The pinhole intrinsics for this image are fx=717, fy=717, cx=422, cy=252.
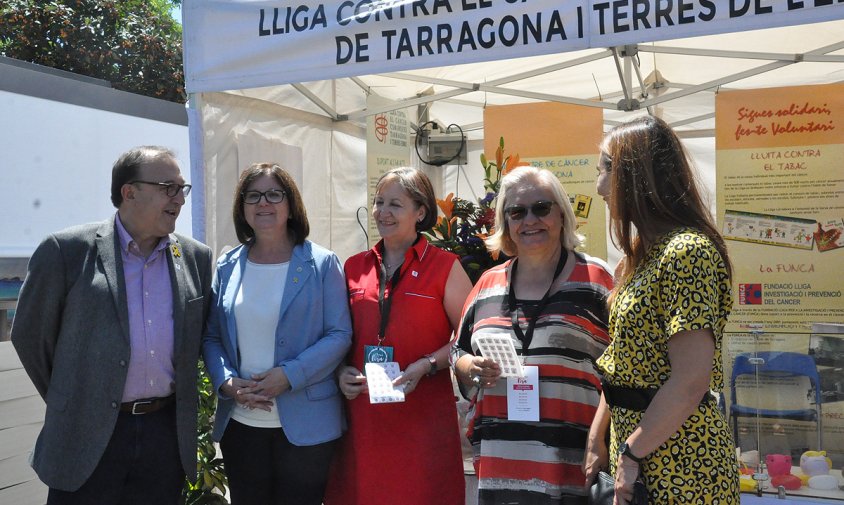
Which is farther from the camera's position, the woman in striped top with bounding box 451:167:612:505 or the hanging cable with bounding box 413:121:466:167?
the hanging cable with bounding box 413:121:466:167

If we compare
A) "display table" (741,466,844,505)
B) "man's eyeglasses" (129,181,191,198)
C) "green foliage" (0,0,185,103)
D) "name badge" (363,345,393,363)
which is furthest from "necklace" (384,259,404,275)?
"green foliage" (0,0,185,103)

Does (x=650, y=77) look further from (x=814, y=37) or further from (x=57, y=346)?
(x=57, y=346)

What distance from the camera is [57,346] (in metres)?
2.44

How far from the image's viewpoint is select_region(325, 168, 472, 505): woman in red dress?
2.69 metres

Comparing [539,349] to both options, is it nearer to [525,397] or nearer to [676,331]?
[525,397]

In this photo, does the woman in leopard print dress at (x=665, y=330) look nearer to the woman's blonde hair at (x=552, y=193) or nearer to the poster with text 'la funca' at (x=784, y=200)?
the woman's blonde hair at (x=552, y=193)

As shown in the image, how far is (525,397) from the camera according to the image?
7.20 feet

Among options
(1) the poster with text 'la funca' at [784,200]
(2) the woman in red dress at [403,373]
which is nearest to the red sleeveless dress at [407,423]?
(2) the woman in red dress at [403,373]

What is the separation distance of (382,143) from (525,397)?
139 inches

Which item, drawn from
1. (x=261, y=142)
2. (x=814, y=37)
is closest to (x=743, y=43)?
(x=814, y=37)

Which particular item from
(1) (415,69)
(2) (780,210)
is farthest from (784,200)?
(1) (415,69)

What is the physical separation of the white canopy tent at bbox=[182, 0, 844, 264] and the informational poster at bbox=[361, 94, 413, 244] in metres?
0.13

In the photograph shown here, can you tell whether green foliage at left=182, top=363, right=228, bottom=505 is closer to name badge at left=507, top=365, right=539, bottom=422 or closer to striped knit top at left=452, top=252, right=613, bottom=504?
striped knit top at left=452, top=252, right=613, bottom=504

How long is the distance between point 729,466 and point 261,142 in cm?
333
